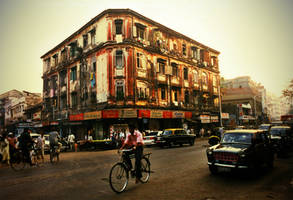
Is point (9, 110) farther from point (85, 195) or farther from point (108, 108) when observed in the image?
point (85, 195)

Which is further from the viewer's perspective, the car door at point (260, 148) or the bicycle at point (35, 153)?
the bicycle at point (35, 153)

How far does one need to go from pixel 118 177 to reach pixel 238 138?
5053 mm

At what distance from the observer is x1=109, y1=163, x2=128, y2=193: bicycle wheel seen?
6254mm

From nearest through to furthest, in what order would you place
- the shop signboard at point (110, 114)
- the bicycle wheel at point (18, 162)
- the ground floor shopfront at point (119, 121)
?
the bicycle wheel at point (18, 162) → the shop signboard at point (110, 114) → the ground floor shopfront at point (119, 121)

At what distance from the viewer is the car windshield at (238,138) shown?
28.0ft

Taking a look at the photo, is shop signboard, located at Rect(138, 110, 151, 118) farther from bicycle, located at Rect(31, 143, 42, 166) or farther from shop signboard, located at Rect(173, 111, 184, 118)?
bicycle, located at Rect(31, 143, 42, 166)

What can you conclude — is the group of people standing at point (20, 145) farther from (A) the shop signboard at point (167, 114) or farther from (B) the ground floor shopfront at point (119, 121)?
(A) the shop signboard at point (167, 114)

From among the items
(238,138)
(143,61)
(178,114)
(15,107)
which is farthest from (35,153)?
(15,107)

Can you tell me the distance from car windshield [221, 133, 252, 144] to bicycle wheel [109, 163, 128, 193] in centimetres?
452

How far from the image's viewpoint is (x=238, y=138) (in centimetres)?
876

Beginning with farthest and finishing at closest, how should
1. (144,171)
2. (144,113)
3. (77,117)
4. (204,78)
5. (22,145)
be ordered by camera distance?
1. (204,78)
2. (77,117)
3. (144,113)
4. (22,145)
5. (144,171)

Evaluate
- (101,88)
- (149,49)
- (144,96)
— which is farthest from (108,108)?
(149,49)

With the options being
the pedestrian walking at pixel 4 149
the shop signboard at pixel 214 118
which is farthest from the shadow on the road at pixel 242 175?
the shop signboard at pixel 214 118

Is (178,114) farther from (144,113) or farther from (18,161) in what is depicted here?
(18,161)
